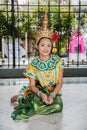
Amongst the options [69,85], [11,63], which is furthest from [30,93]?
[11,63]

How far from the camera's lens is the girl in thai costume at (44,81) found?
3764 millimetres

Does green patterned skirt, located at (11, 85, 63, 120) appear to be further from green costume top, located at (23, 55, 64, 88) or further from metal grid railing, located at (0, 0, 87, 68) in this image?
metal grid railing, located at (0, 0, 87, 68)

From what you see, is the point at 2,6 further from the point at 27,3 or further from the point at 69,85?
the point at 69,85

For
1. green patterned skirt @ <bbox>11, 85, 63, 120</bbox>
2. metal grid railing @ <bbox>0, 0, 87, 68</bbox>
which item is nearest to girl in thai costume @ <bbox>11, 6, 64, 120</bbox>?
green patterned skirt @ <bbox>11, 85, 63, 120</bbox>

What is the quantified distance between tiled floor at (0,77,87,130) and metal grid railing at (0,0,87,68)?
114 centimetres

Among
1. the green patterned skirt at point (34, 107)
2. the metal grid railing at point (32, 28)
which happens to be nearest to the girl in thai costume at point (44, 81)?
the green patterned skirt at point (34, 107)

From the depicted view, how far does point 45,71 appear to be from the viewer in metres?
3.88

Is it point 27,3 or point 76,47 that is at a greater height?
point 27,3

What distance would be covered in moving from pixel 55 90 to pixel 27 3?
275cm

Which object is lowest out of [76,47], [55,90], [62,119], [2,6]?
[62,119]

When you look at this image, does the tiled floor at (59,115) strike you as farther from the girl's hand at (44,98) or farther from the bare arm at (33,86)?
the bare arm at (33,86)

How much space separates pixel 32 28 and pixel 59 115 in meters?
2.88

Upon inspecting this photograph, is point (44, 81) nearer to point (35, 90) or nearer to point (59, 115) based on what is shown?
point (35, 90)

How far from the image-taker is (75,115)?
3719mm
